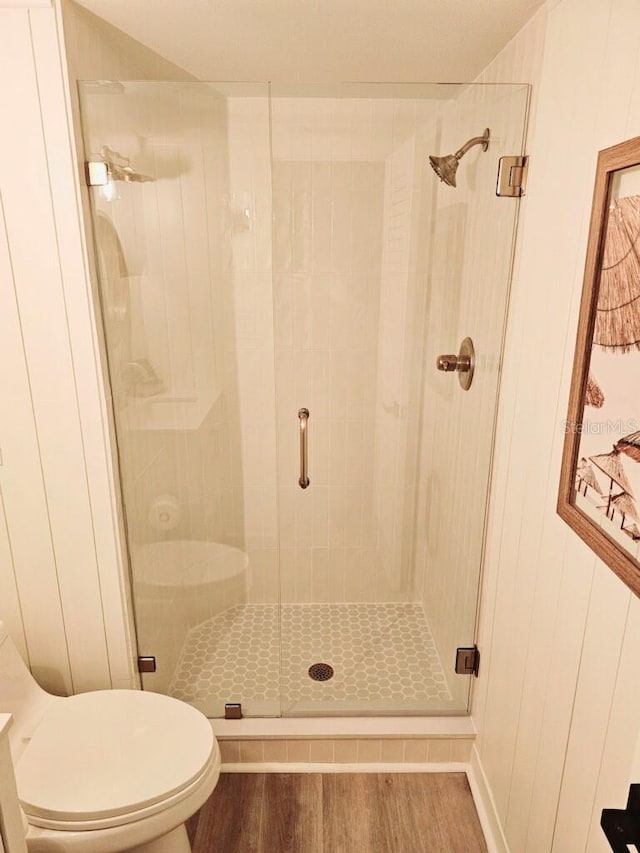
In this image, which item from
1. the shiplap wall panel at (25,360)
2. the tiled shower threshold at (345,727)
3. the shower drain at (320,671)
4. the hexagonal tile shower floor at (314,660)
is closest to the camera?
the shiplap wall panel at (25,360)

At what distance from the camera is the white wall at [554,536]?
1.03 metres

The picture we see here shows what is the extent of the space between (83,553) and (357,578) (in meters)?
1.24

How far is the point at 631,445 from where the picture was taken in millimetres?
930

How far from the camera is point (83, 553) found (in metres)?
1.81

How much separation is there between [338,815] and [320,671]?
0.50 metres

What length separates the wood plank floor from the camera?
5.71ft

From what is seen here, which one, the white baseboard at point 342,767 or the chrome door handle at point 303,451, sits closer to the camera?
the white baseboard at point 342,767

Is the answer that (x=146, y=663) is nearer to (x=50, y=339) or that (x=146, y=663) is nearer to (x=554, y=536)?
(x=50, y=339)

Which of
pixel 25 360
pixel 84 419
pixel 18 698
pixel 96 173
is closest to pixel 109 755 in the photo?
pixel 18 698

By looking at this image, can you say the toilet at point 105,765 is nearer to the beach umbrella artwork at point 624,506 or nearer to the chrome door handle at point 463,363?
the beach umbrella artwork at point 624,506

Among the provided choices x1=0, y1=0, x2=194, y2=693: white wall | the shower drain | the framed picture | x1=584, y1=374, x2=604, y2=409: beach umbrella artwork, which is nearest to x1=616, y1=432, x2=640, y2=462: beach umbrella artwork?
the framed picture

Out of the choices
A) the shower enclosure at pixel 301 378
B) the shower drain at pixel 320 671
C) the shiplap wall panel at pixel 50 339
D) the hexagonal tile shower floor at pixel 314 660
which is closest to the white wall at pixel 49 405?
the shiplap wall panel at pixel 50 339

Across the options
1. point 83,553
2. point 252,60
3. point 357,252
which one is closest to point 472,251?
point 357,252

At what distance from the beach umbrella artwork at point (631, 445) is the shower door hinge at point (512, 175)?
2.93ft
